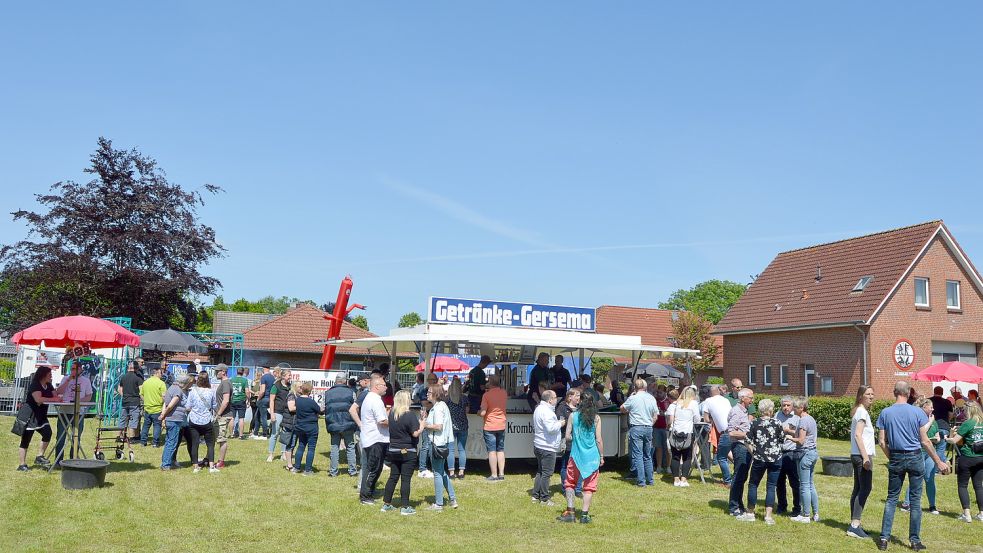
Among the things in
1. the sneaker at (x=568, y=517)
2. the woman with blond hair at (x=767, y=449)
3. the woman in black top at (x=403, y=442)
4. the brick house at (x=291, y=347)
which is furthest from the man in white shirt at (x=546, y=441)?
the brick house at (x=291, y=347)

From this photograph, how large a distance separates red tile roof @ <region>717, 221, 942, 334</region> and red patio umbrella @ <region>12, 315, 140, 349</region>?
23.5m

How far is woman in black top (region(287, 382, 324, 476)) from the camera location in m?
12.6

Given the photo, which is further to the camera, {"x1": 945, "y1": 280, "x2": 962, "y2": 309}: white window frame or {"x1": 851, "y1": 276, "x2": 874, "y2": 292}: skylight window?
{"x1": 945, "y1": 280, "x2": 962, "y2": 309}: white window frame

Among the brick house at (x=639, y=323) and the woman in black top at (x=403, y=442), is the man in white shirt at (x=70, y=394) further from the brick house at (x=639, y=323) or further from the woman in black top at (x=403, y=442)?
the brick house at (x=639, y=323)

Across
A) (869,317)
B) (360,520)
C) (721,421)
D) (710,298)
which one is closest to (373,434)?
(360,520)

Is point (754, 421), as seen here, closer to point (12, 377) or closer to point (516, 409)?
point (516, 409)

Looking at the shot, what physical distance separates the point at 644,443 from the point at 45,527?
828 centimetres

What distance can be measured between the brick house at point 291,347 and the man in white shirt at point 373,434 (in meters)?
30.8

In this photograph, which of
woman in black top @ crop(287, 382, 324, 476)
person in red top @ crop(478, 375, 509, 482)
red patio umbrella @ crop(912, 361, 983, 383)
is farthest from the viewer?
red patio umbrella @ crop(912, 361, 983, 383)

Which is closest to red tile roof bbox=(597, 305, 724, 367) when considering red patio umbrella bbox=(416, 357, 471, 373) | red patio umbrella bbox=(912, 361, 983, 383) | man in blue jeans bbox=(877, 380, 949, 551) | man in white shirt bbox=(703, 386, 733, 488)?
red patio umbrella bbox=(416, 357, 471, 373)

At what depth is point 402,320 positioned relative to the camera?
89.2 m

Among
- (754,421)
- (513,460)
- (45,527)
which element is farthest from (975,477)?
(45,527)

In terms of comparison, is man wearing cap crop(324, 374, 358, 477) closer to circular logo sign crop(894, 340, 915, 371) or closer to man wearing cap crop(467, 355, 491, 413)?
man wearing cap crop(467, 355, 491, 413)

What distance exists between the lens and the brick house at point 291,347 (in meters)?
42.4
